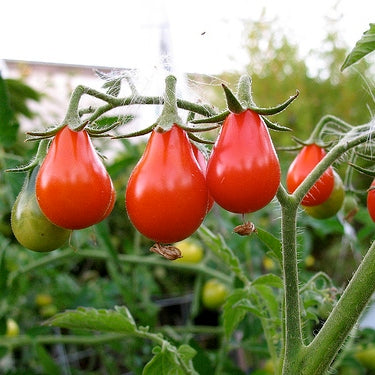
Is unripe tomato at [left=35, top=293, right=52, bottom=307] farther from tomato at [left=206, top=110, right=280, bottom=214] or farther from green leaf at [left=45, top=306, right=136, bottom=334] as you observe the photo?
tomato at [left=206, top=110, right=280, bottom=214]

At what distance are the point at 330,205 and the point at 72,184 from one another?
0.37 m

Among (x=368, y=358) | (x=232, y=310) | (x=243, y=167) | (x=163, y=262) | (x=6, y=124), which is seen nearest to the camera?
(x=243, y=167)

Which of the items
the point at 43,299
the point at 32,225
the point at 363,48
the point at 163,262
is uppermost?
the point at 363,48

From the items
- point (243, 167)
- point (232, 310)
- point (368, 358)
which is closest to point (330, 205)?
point (232, 310)

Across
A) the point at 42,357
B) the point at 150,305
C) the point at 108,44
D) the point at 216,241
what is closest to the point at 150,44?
the point at 108,44

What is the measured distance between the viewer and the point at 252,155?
0.46m

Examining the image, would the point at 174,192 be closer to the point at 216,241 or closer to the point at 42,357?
the point at 216,241

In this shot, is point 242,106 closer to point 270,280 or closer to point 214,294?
point 270,280

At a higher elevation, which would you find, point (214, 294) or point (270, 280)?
point (270, 280)

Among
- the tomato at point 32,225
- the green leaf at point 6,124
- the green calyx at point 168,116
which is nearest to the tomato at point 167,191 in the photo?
the green calyx at point 168,116

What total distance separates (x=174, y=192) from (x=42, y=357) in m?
0.78

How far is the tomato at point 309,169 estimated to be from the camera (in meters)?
0.67

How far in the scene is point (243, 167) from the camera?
0.45 metres

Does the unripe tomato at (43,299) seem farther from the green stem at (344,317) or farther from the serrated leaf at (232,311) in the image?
the green stem at (344,317)
